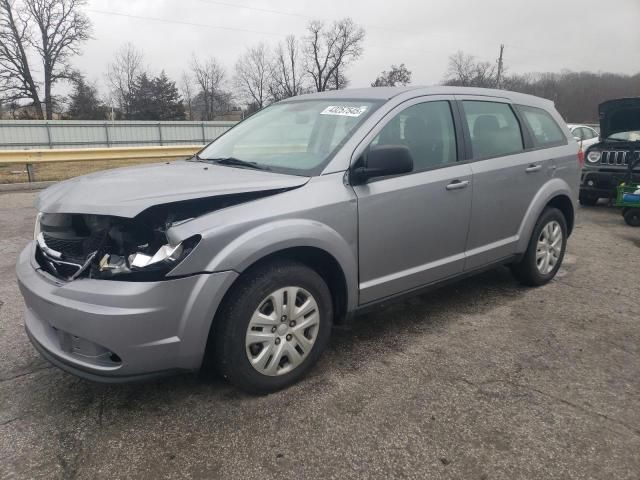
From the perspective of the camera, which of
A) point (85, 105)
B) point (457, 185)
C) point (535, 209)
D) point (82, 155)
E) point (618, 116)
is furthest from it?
point (85, 105)

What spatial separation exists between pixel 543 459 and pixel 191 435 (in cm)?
165

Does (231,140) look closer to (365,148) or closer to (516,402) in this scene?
(365,148)

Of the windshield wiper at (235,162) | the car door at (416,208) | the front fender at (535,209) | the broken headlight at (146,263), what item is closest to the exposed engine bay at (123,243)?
the broken headlight at (146,263)

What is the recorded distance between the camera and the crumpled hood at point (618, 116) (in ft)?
26.9

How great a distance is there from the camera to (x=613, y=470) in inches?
84.0

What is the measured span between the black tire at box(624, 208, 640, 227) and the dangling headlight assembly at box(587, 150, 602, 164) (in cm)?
142

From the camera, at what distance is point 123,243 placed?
2314 mm

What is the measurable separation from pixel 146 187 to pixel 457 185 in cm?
210

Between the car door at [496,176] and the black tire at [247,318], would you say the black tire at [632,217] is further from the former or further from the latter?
the black tire at [247,318]

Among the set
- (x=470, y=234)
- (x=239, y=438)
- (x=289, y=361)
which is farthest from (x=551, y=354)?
(x=239, y=438)

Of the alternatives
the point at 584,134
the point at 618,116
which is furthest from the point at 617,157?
the point at 584,134

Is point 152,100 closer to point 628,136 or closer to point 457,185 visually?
point 628,136

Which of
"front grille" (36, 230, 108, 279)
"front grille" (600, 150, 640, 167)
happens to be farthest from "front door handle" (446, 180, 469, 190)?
"front grille" (600, 150, 640, 167)

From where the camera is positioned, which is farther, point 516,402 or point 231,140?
point 231,140
